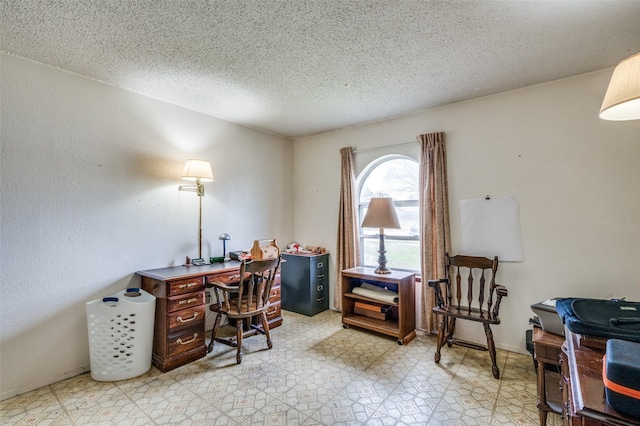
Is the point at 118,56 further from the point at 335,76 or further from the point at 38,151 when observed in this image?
the point at 335,76

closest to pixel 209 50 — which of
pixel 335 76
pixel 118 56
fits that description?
pixel 118 56

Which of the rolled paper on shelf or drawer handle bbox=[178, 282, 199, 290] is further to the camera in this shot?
the rolled paper on shelf

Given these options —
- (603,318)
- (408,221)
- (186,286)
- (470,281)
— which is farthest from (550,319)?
(186,286)

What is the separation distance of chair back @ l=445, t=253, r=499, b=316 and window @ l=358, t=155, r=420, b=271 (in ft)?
1.74

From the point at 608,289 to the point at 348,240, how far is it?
249 cm

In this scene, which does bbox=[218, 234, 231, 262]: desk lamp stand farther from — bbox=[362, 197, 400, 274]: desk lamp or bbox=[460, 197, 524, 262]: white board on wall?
bbox=[460, 197, 524, 262]: white board on wall

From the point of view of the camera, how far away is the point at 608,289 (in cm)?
233

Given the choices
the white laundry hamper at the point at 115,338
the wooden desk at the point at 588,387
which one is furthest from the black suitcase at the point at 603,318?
the white laundry hamper at the point at 115,338

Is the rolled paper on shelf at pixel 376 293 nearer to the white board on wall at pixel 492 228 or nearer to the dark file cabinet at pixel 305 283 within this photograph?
the dark file cabinet at pixel 305 283

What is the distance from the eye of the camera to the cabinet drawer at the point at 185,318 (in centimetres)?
247

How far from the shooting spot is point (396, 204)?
360 cm

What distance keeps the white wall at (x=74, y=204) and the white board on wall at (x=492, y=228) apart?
291cm

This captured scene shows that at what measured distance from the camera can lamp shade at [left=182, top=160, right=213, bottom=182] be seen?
115 inches

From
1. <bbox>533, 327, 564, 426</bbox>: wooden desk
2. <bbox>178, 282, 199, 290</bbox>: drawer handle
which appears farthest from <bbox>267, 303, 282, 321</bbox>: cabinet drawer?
<bbox>533, 327, 564, 426</bbox>: wooden desk
